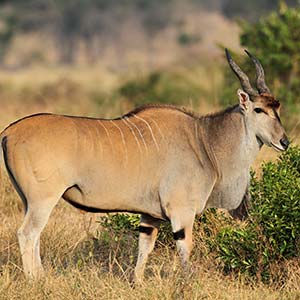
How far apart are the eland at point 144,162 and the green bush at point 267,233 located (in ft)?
0.59

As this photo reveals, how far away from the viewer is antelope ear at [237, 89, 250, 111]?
526 cm

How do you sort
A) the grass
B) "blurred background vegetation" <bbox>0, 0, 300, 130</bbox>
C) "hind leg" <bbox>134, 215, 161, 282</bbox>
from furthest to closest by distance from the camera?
"blurred background vegetation" <bbox>0, 0, 300, 130</bbox>, "hind leg" <bbox>134, 215, 161, 282</bbox>, the grass

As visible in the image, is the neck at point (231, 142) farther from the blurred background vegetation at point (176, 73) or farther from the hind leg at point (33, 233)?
the hind leg at point (33, 233)

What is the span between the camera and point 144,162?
5.12m

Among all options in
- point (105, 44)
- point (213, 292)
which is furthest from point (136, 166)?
point (105, 44)

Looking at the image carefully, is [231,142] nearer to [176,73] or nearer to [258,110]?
[258,110]

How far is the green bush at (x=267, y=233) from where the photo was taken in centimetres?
518

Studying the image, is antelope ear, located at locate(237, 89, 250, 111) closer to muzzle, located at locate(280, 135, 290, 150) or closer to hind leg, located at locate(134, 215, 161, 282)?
muzzle, located at locate(280, 135, 290, 150)

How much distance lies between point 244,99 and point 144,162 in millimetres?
738

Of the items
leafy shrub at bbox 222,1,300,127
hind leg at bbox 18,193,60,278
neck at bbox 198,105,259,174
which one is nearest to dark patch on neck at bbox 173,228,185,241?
neck at bbox 198,105,259,174

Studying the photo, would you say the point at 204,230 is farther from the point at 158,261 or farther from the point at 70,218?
the point at 70,218

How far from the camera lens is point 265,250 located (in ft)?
17.1

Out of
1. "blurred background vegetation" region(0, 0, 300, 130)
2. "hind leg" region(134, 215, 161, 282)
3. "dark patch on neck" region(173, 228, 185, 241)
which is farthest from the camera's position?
"blurred background vegetation" region(0, 0, 300, 130)

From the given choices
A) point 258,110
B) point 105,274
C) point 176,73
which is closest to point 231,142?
point 258,110
